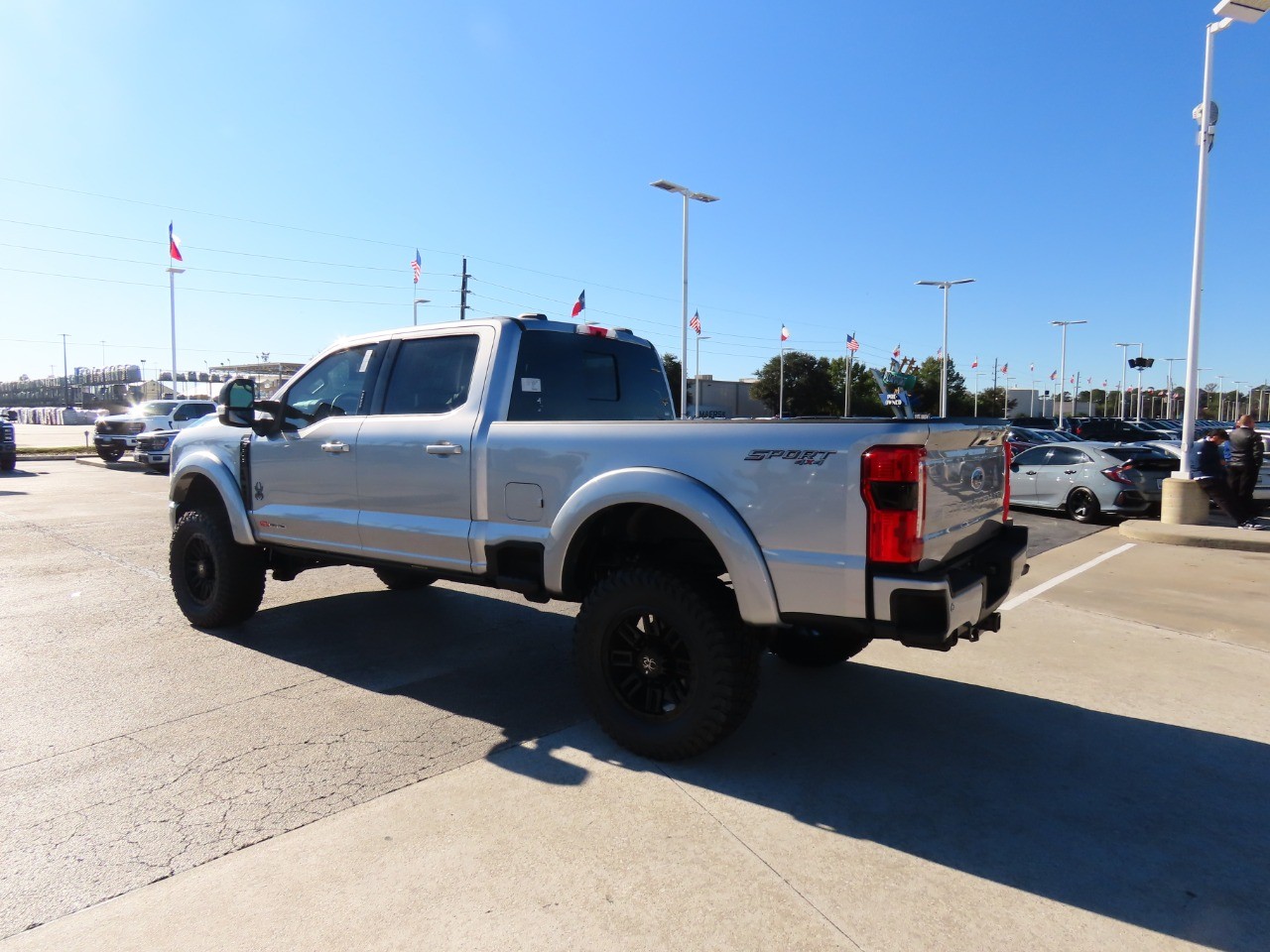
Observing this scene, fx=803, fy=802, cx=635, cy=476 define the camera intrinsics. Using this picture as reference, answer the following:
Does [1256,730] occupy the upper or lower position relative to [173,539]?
lower

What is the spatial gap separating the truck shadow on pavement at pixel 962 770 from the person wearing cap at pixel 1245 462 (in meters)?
10.8

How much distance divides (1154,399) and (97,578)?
156 metres

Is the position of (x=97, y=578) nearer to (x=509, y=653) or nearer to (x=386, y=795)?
(x=509, y=653)

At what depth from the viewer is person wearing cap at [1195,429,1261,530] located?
1209cm

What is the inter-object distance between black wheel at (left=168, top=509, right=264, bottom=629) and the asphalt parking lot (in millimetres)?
174

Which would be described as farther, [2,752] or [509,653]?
[509,653]

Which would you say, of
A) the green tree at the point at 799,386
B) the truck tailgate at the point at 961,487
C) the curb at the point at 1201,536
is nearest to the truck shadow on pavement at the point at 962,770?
the truck tailgate at the point at 961,487

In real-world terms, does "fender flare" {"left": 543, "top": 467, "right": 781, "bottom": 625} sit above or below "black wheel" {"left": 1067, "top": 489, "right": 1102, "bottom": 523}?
above

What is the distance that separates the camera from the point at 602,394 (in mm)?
4926

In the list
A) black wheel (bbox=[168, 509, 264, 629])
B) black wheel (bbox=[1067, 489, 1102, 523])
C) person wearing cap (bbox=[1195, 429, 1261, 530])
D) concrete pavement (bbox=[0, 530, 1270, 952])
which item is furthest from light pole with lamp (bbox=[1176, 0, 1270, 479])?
black wheel (bbox=[168, 509, 264, 629])

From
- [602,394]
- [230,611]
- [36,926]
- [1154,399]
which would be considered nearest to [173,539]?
[230,611]

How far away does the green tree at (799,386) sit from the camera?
212 ft

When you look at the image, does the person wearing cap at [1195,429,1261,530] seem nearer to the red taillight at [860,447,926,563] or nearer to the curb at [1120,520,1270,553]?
the curb at [1120,520,1270,553]

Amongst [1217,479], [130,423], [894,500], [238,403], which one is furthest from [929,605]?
[130,423]
